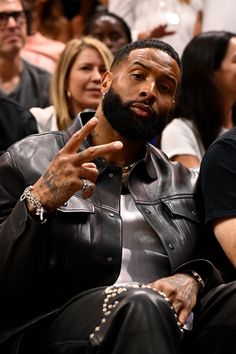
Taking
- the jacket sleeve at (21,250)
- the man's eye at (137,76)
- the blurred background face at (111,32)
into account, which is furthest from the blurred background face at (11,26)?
the jacket sleeve at (21,250)

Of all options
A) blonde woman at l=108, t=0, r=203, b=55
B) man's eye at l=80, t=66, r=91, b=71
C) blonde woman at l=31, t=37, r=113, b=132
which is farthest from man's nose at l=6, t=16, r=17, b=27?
blonde woman at l=108, t=0, r=203, b=55

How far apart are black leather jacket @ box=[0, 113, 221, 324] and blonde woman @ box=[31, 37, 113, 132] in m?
1.02

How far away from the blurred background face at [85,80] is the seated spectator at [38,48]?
23.7 inches

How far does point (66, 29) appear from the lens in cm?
474

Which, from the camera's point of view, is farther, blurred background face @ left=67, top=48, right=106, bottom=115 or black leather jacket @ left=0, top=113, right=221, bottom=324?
blurred background face @ left=67, top=48, right=106, bottom=115

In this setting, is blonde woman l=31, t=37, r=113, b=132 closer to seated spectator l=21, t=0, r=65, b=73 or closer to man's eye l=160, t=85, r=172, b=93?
seated spectator l=21, t=0, r=65, b=73

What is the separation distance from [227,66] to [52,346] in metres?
1.75

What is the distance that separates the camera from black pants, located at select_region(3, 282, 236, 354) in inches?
72.4

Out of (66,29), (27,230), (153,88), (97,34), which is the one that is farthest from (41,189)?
(66,29)

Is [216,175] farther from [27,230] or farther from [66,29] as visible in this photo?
[66,29]

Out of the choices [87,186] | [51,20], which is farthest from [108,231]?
[51,20]

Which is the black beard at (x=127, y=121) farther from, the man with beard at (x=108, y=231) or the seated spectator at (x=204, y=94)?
the seated spectator at (x=204, y=94)

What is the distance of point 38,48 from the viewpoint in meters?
4.26

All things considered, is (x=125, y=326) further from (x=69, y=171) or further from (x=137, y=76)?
(x=137, y=76)
